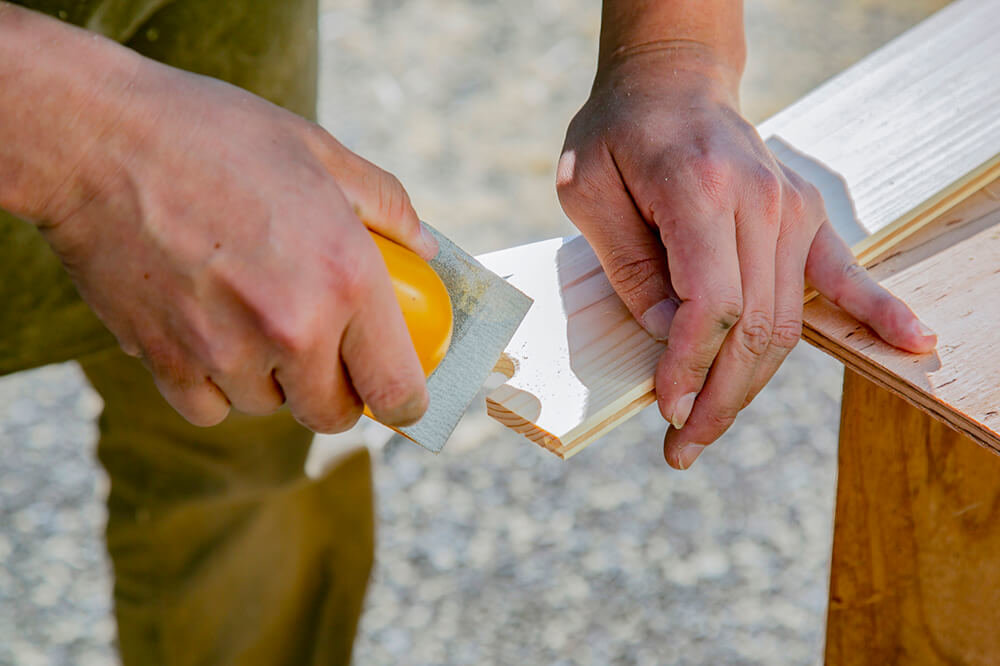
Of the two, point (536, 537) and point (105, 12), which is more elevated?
point (105, 12)

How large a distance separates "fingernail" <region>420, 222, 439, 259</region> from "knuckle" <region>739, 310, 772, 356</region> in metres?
0.38

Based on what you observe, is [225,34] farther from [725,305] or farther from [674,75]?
[725,305]

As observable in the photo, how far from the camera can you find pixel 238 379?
980 mm

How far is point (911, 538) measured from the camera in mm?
1391

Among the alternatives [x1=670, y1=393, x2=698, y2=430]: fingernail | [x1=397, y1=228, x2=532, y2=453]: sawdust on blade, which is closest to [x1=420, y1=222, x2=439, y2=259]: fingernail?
[x1=397, y1=228, x2=532, y2=453]: sawdust on blade

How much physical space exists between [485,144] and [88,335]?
237cm

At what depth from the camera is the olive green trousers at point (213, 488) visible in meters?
1.67

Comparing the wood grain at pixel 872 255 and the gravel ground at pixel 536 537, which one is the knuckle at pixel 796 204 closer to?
the wood grain at pixel 872 255

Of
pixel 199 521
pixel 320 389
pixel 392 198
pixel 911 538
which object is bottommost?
pixel 199 521

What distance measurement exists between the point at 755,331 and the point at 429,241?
420mm

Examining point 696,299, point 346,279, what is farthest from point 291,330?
point 696,299

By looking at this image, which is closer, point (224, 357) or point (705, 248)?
point (224, 357)

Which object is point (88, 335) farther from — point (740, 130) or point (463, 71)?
point (463, 71)

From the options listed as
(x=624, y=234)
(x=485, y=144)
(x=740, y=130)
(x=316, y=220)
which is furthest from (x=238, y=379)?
(x=485, y=144)
